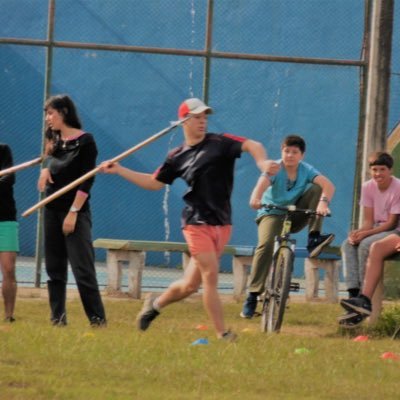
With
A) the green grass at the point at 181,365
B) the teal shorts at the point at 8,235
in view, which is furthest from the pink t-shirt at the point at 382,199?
the teal shorts at the point at 8,235

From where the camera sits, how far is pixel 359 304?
11172 mm

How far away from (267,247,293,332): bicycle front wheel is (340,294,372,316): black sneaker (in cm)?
53

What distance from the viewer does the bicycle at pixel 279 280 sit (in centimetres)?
1095

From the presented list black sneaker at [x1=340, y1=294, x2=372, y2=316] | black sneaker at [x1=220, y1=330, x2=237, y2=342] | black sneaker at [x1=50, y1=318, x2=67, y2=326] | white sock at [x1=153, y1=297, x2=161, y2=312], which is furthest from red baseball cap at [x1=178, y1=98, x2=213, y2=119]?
black sneaker at [x1=340, y1=294, x2=372, y2=316]

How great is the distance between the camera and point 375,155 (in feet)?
38.2

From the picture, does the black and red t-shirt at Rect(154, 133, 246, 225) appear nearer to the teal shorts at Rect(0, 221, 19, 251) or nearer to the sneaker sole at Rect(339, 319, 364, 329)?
the sneaker sole at Rect(339, 319, 364, 329)

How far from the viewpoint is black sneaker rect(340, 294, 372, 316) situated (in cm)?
1112

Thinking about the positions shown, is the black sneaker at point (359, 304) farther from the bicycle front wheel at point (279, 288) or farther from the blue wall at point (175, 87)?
the blue wall at point (175, 87)

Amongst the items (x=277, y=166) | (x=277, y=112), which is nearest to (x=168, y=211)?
(x=277, y=112)

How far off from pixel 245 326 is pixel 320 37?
9.01 meters

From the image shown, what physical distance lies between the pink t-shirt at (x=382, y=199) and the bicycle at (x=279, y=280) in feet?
2.71

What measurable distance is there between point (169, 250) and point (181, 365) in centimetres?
669

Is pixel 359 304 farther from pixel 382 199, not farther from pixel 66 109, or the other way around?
pixel 66 109

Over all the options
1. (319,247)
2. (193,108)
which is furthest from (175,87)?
(193,108)
